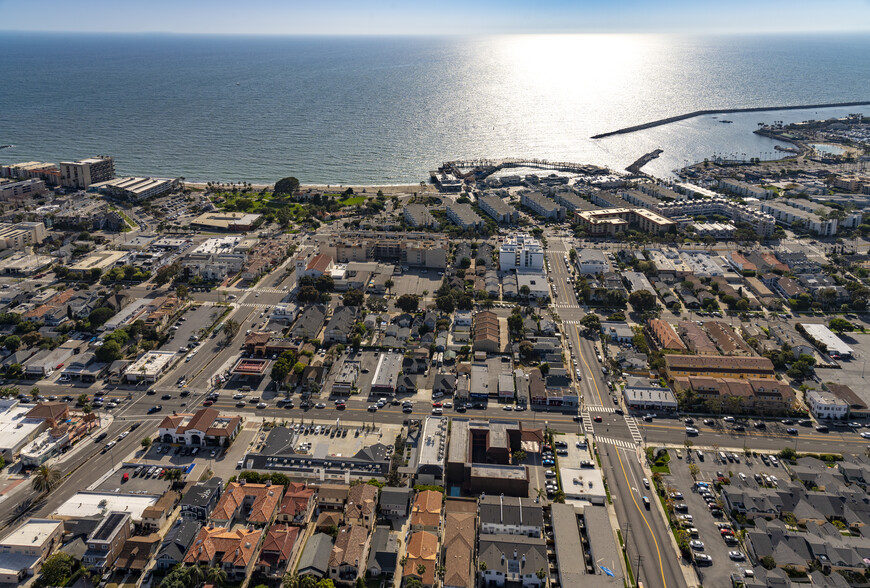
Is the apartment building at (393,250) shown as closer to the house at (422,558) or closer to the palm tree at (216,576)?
the house at (422,558)

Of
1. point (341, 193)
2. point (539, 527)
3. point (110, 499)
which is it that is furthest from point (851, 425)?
point (341, 193)

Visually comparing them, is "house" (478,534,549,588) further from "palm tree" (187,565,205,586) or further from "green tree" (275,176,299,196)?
"green tree" (275,176,299,196)

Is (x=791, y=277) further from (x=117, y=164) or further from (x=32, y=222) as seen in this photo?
(x=117, y=164)

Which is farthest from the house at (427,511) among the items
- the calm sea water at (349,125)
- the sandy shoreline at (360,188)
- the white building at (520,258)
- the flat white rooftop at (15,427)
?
the calm sea water at (349,125)

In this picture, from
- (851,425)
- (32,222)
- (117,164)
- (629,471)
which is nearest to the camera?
(629,471)

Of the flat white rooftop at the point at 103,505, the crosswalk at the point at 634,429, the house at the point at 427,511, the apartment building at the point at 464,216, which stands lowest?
the flat white rooftop at the point at 103,505
